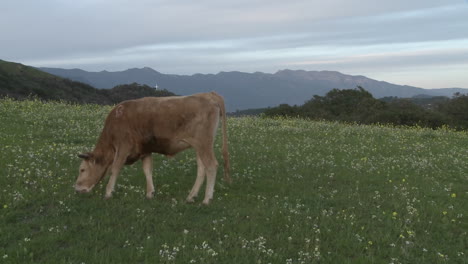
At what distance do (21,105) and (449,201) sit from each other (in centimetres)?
2435

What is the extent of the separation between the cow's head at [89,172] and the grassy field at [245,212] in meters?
0.22

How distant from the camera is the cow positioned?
9836 millimetres

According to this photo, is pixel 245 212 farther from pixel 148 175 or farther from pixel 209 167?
pixel 148 175

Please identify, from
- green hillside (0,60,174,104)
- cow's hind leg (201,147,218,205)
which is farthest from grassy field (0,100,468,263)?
green hillside (0,60,174,104)

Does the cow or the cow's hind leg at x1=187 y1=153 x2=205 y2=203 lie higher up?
the cow

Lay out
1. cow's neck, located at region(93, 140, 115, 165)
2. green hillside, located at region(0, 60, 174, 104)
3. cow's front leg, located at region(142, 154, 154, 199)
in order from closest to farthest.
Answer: cow's front leg, located at region(142, 154, 154, 199) → cow's neck, located at region(93, 140, 115, 165) → green hillside, located at region(0, 60, 174, 104)

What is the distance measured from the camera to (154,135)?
9930mm

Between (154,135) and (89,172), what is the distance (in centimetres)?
181

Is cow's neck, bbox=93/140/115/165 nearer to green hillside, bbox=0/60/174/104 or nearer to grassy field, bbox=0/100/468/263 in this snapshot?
grassy field, bbox=0/100/468/263

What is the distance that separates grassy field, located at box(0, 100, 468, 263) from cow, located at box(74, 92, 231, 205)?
1.71 ft

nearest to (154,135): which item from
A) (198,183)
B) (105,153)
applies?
(105,153)

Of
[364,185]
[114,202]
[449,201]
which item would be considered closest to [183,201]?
[114,202]

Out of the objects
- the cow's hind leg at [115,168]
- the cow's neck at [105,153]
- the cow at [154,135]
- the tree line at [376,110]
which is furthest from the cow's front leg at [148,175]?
the tree line at [376,110]

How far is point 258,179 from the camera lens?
12.5m
